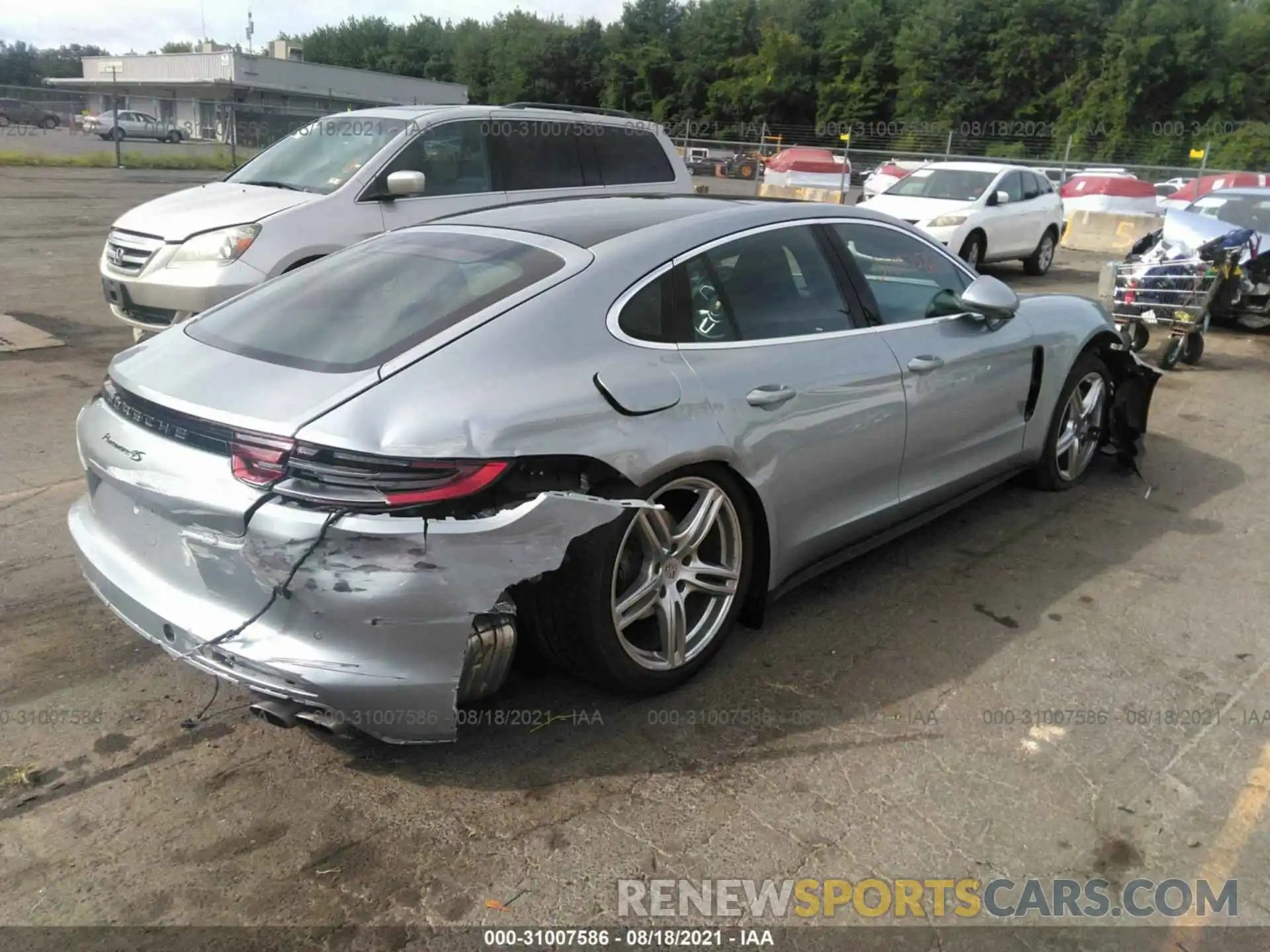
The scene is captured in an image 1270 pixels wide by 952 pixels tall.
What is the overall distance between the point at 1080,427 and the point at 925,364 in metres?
1.96

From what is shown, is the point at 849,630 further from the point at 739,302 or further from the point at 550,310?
the point at 550,310

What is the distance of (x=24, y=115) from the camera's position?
35.9 metres

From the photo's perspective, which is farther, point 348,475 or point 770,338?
point 770,338

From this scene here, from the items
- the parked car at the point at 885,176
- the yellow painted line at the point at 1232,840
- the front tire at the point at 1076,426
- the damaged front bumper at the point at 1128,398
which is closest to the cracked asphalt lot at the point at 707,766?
the yellow painted line at the point at 1232,840

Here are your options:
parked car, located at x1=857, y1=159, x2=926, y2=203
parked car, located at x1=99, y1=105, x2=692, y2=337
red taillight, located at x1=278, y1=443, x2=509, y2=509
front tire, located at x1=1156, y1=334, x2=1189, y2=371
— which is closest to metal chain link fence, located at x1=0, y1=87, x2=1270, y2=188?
parked car, located at x1=857, y1=159, x2=926, y2=203

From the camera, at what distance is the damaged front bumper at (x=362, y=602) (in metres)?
2.62

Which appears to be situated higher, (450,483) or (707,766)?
(450,483)

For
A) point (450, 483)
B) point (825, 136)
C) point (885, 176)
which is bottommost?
point (450, 483)

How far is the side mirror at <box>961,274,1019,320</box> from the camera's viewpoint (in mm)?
4512

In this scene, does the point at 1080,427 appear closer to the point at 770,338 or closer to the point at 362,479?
the point at 770,338

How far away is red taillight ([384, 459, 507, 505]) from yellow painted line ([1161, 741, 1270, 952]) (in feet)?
6.91

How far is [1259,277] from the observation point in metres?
10.7

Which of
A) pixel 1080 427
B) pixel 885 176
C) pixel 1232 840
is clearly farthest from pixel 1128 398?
pixel 885 176

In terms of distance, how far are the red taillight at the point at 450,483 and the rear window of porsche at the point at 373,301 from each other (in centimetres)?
46
